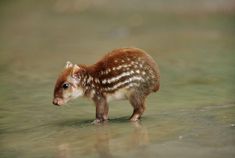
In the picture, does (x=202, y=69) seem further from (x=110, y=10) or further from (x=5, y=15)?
(x=5, y=15)

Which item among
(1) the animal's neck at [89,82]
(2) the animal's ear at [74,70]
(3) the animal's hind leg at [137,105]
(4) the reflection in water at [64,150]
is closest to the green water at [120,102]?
(4) the reflection in water at [64,150]

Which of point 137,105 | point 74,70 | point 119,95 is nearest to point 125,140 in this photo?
point 137,105

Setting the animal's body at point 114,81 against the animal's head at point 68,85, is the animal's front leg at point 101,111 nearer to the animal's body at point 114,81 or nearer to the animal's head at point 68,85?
the animal's body at point 114,81

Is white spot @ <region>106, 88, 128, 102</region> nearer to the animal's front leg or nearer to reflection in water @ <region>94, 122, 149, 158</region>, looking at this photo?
the animal's front leg

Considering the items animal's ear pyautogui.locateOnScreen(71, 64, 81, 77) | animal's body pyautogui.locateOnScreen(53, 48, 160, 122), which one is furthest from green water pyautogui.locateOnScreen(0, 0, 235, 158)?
animal's ear pyautogui.locateOnScreen(71, 64, 81, 77)

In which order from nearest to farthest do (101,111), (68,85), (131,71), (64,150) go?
(64,150)
(131,71)
(101,111)
(68,85)

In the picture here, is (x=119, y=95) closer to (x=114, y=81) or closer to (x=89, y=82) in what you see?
(x=114, y=81)

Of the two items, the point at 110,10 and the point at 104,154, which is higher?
the point at 110,10

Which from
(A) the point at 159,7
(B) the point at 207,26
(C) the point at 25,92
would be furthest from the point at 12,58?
(A) the point at 159,7
